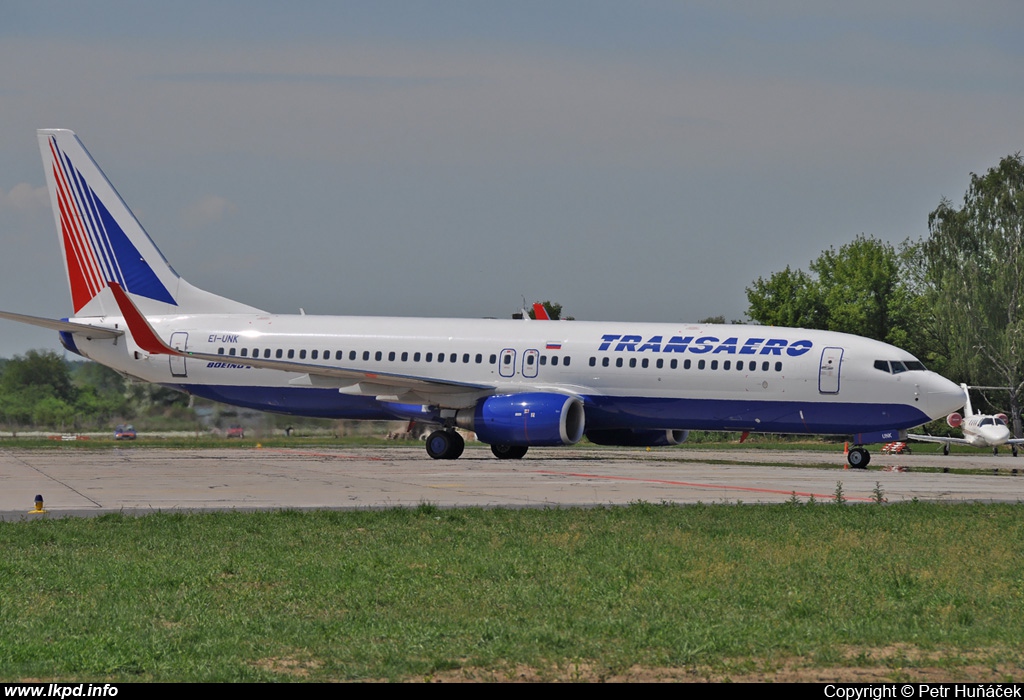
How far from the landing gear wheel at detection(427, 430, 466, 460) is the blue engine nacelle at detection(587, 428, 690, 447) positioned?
3782 millimetres

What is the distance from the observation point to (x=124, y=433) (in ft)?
153

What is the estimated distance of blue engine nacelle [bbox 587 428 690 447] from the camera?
118 ft

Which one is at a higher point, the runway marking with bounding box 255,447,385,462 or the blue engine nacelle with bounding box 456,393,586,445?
the blue engine nacelle with bounding box 456,393,586,445

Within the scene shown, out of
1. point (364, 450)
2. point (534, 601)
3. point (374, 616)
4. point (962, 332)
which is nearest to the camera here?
point (374, 616)

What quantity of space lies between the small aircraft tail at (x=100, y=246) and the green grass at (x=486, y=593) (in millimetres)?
23166

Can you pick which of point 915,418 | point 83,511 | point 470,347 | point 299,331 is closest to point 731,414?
point 915,418

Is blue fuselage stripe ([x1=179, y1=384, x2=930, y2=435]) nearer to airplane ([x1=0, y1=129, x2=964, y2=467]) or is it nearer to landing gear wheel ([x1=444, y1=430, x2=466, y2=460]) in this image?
airplane ([x1=0, y1=129, x2=964, y2=467])

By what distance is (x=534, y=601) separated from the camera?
36.0 feet

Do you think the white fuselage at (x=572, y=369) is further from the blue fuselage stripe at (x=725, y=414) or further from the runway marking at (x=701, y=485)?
the runway marking at (x=701, y=485)

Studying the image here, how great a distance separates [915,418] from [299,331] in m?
17.2

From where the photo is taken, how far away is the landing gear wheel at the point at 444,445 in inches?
1362

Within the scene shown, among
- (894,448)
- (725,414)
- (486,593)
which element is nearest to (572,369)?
(725,414)

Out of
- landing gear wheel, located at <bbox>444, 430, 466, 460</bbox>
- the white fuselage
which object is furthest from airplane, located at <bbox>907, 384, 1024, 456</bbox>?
landing gear wheel, located at <bbox>444, 430, 466, 460</bbox>
